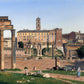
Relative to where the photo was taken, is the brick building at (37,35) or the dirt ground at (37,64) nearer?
the dirt ground at (37,64)

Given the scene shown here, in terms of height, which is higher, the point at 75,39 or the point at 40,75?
the point at 75,39

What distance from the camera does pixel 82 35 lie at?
128 metres

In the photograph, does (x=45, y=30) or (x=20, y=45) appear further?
(x=45, y=30)

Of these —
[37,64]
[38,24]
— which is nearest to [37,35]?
[38,24]

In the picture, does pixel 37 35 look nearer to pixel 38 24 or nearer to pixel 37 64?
pixel 38 24

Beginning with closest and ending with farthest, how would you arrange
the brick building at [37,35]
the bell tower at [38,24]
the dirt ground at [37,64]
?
the dirt ground at [37,64] < the brick building at [37,35] < the bell tower at [38,24]

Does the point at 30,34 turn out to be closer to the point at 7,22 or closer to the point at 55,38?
the point at 55,38

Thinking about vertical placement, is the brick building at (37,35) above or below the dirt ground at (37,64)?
above

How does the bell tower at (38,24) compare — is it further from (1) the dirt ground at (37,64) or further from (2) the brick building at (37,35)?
(1) the dirt ground at (37,64)

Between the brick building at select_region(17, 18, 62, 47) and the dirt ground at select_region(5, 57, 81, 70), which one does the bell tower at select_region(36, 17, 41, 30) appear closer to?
the brick building at select_region(17, 18, 62, 47)

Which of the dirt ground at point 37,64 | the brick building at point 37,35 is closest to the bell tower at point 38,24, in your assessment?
the brick building at point 37,35

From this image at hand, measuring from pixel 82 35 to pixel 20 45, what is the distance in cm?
4200

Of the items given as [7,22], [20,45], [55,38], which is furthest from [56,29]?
[7,22]

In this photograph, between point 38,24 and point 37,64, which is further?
point 38,24
